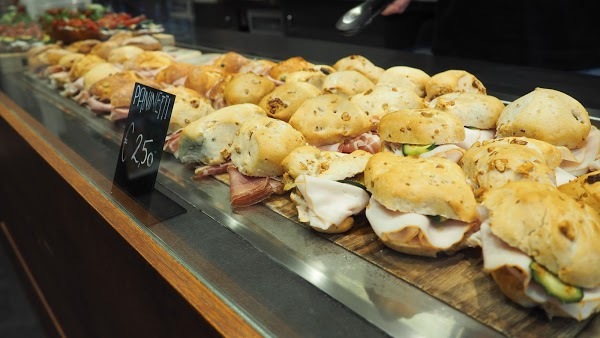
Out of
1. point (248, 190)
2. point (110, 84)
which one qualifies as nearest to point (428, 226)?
point (248, 190)

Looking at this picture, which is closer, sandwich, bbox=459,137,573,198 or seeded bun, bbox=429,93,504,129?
sandwich, bbox=459,137,573,198

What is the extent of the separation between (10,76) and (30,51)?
415mm

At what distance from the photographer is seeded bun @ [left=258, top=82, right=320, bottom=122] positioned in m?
1.64

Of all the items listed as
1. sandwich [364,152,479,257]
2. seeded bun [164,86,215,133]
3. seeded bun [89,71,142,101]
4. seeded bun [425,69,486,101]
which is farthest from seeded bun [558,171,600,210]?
seeded bun [89,71,142,101]

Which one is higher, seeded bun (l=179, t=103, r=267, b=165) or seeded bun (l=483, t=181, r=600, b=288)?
seeded bun (l=483, t=181, r=600, b=288)

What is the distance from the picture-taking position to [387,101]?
5.17 feet

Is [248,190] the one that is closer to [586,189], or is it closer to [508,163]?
[508,163]

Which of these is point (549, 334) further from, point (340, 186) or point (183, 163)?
point (183, 163)

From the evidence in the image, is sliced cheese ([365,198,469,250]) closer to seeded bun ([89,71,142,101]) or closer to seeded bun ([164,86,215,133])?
seeded bun ([164,86,215,133])

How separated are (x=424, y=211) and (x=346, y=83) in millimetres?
905

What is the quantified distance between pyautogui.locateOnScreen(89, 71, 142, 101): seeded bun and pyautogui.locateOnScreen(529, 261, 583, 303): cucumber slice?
6.17ft

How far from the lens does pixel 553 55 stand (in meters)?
3.27

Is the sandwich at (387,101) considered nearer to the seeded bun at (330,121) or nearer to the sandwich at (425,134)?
the seeded bun at (330,121)

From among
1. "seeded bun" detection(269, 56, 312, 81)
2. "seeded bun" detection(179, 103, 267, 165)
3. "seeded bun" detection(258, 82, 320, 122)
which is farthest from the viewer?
"seeded bun" detection(269, 56, 312, 81)
